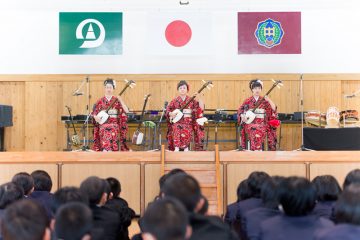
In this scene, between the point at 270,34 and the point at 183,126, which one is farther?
the point at 270,34

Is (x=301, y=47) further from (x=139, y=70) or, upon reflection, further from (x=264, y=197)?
(x=264, y=197)

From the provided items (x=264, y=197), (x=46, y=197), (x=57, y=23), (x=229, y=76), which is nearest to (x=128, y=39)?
(x=57, y=23)

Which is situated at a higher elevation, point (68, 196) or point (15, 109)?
point (15, 109)


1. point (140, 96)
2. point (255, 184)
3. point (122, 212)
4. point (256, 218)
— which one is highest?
point (140, 96)

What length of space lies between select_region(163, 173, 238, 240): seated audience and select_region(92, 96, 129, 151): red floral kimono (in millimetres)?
5189

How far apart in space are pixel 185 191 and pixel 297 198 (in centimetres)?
58

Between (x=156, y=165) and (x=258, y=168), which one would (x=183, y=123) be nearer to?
(x=156, y=165)

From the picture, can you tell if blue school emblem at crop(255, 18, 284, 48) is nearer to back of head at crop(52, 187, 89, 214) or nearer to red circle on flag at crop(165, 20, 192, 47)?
red circle on flag at crop(165, 20, 192, 47)

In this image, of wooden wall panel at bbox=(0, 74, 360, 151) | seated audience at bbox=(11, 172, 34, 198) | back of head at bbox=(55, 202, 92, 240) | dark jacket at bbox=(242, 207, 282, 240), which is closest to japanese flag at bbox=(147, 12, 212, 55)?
wooden wall panel at bbox=(0, 74, 360, 151)

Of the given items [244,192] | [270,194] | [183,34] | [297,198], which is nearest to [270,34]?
[183,34]

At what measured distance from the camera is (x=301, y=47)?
30.6ft

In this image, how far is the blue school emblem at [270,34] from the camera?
9344 millimetres

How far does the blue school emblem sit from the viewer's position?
9.34m

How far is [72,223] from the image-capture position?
2.03m
